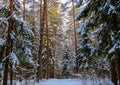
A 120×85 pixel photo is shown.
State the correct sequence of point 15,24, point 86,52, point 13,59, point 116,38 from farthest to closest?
point 86,52 → point 15,24 → point 13,59 → point 116,38

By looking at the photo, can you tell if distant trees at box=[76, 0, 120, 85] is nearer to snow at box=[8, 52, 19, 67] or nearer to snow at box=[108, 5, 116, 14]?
snow at box=[108, 5, 116, 14]

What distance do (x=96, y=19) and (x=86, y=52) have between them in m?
12.1

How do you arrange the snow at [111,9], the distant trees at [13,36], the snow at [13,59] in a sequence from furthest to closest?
1. the distant trees at [13,36]
2. the snow at [13,59]
3. the snow at [111,9]

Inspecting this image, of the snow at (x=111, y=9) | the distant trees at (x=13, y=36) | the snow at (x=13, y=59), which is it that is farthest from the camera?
the distant trees at (x=13, y=36)

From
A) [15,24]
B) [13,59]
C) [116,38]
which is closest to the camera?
[116,38]

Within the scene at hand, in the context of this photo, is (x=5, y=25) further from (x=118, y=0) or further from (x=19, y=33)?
(x=118, y=0)

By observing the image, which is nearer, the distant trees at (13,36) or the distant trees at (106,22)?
the distant trees at (106,22)

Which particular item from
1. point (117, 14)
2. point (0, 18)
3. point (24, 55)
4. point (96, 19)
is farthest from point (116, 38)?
point (0, 18)

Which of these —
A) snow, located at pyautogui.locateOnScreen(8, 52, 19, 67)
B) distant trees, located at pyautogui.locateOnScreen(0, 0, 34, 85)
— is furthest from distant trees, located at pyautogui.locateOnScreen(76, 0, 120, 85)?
snow, located at pyautogui.locateOnScreen(8, 52, 19, 67)

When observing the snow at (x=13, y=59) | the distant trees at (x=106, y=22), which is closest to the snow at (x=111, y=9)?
the distant trees at (x=106, y=22)

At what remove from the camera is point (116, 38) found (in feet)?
32.1

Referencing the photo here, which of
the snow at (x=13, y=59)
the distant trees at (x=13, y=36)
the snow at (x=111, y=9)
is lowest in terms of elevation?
the snow at (x=13, y=59)

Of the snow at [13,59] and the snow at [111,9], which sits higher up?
the snow at [111,9]

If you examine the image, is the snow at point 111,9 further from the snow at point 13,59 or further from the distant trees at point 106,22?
the snow at point 13,59
